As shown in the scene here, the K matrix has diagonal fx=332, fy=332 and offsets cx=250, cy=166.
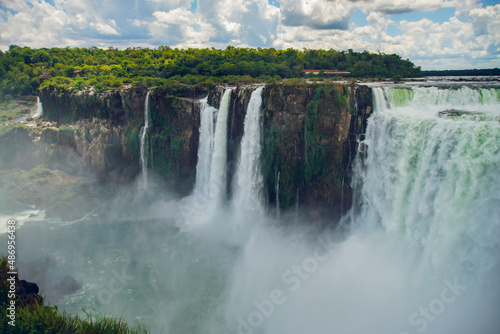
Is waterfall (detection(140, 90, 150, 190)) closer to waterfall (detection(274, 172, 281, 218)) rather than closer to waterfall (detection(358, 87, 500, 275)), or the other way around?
waterfall (detection(274, 172, 281, 218))

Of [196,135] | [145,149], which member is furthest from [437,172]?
[145,149]

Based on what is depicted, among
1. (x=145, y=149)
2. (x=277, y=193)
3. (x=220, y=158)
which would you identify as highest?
(x=220, y=158)

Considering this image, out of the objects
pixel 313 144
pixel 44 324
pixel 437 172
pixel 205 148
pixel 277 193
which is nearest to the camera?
pixel 44 324

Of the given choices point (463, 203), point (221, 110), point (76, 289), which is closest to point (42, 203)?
point (76, 289)

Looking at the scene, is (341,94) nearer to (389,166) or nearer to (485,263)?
(389,166)

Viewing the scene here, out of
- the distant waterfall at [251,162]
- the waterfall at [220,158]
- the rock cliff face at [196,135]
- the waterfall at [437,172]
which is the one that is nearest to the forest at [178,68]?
the rock cliff face at [196,135]

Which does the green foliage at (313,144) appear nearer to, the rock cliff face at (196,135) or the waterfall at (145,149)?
the rock cliff face at (196,135)

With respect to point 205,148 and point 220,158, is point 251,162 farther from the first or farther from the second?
point 205,148

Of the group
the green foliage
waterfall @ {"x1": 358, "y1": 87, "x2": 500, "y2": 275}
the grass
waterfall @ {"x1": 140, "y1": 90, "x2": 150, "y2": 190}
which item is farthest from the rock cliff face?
the grass
